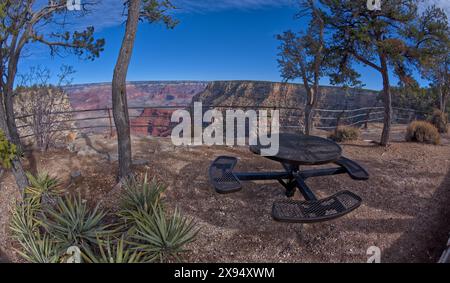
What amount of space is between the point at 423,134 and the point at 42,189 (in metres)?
9.95

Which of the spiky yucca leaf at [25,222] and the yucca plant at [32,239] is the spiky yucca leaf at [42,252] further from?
the spiky yucca leaf at [25,222]

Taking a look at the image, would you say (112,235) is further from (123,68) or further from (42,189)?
(123,68)

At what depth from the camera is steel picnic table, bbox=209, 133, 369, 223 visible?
2646 millimetres

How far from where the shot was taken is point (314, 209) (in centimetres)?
274

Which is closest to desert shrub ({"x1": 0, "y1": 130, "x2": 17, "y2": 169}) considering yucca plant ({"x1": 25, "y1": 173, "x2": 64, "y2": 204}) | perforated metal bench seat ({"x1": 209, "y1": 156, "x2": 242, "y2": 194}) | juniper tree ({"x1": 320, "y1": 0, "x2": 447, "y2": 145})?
yucca plant ({"x1": 25, "y1": 173, "x2": 64, "y2": 204})

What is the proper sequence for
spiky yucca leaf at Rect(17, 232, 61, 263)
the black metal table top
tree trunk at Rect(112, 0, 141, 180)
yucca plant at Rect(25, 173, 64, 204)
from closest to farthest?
spiky yucca leaf at Rect(17, 232, 61, 263), the black metal table top, yucca plant at Rect(25, 173, 64, 204), tree trunk at Rect(112, 0, 141, 180)

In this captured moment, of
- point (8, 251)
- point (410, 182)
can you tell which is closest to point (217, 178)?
point (8, 251)

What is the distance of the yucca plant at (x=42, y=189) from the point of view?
12.2ft

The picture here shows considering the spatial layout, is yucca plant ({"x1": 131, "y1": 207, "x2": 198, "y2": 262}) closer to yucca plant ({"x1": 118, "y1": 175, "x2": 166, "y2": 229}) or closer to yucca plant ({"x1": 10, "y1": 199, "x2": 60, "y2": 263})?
yucca plant ({"x1": 118, "y1": 175, "x2": 166, "y2": 229})

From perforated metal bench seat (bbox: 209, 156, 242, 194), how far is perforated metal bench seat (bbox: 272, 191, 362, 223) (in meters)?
0.58

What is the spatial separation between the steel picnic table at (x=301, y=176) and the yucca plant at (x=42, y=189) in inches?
99.5

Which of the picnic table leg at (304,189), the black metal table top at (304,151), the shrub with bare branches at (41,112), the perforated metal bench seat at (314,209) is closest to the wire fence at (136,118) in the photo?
the shrub with bare branches at (41,112)
